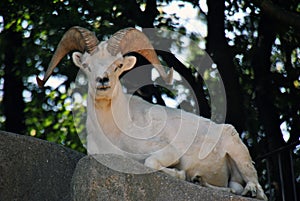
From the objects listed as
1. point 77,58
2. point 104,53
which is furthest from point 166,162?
point 77,58

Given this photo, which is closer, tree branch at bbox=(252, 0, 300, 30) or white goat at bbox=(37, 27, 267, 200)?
white goat at bbox=(37, 27, 267, 200)

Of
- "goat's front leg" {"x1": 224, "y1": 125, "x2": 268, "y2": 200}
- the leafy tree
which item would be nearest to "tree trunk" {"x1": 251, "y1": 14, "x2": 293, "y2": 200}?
the leafy tree

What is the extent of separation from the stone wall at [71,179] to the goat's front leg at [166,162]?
0.37 m

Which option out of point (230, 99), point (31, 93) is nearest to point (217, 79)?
point (230, 99)

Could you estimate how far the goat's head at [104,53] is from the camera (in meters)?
8.66

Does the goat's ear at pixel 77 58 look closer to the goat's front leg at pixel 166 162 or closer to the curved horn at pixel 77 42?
the curved horn at pixel 77 42

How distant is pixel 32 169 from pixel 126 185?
177cm

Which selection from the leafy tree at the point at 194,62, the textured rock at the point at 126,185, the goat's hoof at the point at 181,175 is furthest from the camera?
the leafy tree at the point at 194,62

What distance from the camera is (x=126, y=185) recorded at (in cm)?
795

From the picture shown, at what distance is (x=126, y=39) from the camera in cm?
910

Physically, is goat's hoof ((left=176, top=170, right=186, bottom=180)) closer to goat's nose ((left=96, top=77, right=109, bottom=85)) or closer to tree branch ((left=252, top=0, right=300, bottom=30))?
goat's nose ((left=96, top=77, right=109, bottom=85))

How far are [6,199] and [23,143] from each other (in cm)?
62

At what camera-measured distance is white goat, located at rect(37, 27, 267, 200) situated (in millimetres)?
8781

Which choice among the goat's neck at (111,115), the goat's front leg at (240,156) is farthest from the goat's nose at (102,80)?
the goat's front leg at (240,156)
